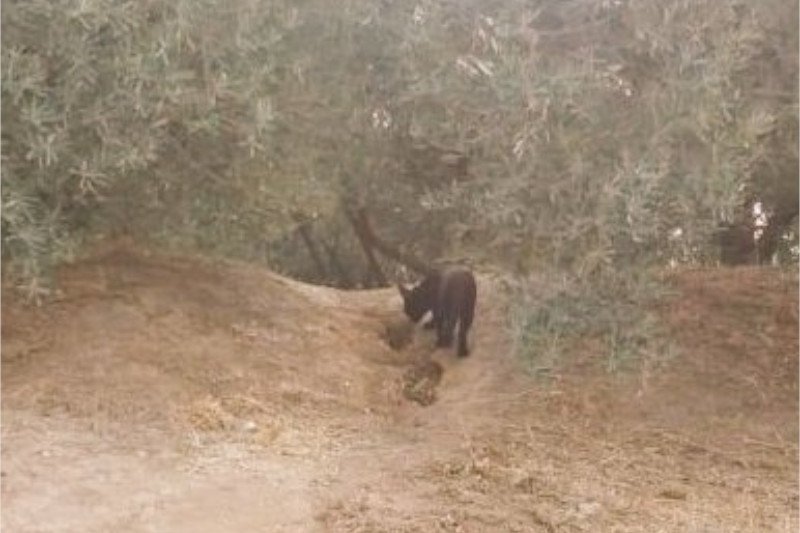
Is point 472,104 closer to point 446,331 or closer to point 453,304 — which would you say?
point 453,304

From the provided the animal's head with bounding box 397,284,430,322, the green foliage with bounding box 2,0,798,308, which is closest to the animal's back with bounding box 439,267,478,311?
the animal's head with bounding box 397,284,430,322

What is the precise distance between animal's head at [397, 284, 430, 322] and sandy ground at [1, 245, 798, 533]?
1.76 feet

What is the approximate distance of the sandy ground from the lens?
21.0 ft

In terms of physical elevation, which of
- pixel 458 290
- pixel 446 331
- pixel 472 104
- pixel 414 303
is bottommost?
pixel 446 331

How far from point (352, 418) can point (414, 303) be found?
8.12 feet

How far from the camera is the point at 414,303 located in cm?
1031

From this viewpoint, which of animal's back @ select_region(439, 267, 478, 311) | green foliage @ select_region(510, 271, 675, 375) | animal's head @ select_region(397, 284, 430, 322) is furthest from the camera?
animal's head @ select_region(397, 284, 430, 322)

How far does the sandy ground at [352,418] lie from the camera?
6414mm

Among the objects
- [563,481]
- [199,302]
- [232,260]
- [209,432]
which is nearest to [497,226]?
[563,481]

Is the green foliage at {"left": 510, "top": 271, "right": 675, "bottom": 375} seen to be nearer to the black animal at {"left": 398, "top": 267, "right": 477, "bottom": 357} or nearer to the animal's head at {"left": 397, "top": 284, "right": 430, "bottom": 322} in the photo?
the black animal at {"left": 398, "top": 267, "right": 477, "bottom": 357}

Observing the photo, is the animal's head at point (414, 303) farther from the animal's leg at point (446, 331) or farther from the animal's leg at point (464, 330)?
the animal's leg at point (464, 330)

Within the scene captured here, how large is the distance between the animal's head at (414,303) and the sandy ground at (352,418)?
0.54 m

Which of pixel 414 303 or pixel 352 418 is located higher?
pixel 414 303

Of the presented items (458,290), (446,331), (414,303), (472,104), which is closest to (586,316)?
(472,104)
